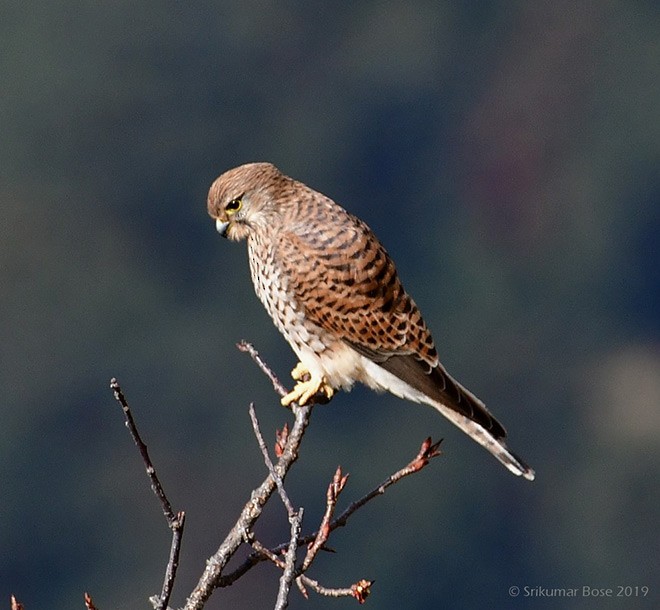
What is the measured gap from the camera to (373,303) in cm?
198

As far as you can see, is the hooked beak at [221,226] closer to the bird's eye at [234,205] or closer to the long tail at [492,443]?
the bird's eye at [234,205]

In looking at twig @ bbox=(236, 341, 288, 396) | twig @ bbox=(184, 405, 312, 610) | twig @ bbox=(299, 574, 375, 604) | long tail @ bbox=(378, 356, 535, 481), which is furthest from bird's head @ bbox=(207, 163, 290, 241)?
twig @ bbox=(299, 574, 375, 604)

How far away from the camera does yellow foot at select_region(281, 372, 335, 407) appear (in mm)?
1920

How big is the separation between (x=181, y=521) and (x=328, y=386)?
2.49ft

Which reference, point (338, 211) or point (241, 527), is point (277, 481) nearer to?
point (241, 527)

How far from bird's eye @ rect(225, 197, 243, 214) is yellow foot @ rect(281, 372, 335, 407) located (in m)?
0.37

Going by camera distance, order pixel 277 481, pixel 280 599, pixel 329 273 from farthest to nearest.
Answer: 1. pixel 329 273
2. pixel 277 481
3. pixel 280 599

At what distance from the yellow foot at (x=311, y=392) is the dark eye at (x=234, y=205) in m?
0.37

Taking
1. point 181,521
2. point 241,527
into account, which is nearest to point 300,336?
point 241,527

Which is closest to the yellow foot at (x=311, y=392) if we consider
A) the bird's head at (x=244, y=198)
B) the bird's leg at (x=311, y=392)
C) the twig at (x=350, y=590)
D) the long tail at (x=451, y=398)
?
the bird's leg at (x=311, y=392)

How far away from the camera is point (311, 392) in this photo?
1.97 m

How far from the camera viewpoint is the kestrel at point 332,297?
6.38 ft

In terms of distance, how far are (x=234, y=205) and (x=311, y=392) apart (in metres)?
0.40

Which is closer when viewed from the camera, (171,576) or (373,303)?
(171,576)
